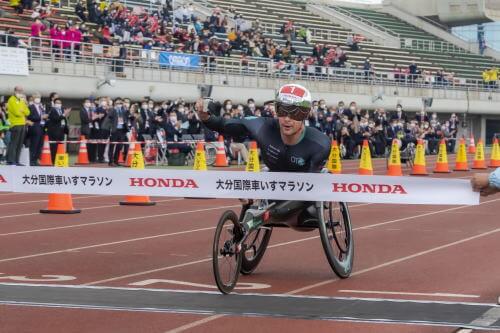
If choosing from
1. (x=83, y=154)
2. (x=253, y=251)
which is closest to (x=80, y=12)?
(x=83, y=154)

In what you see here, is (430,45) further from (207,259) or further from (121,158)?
(207,259)

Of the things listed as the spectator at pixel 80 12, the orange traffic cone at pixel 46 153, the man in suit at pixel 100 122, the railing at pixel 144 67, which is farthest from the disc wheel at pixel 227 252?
the spectator at pixel 80 12

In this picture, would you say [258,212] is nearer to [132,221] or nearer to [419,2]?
[132,221]

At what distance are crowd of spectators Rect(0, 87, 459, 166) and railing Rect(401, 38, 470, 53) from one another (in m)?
26.4

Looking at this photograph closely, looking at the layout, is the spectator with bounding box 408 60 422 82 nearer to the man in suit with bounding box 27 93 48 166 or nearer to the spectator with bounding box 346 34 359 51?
the spectator with bounding box 346 34 359 51

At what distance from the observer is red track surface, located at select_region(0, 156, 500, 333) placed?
25.0ft

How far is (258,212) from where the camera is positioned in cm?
940

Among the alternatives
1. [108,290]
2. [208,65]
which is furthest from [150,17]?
[108,290]

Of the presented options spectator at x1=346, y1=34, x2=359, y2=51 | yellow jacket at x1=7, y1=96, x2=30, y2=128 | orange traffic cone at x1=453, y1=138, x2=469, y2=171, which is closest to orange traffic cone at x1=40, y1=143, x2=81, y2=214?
yellow jacket at x1=7, y1=96, x2=30, y2=128

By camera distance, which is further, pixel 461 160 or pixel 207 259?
pixel 461 160

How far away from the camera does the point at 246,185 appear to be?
9.76 m

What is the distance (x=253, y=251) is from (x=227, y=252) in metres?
1.28

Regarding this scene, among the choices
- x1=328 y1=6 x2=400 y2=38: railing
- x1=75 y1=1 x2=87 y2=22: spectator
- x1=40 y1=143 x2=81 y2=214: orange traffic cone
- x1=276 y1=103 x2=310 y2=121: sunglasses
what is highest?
x1=328 y1=6 x2=400 y2=38: railing

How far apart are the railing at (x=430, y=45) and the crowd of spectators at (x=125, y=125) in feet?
86.7
